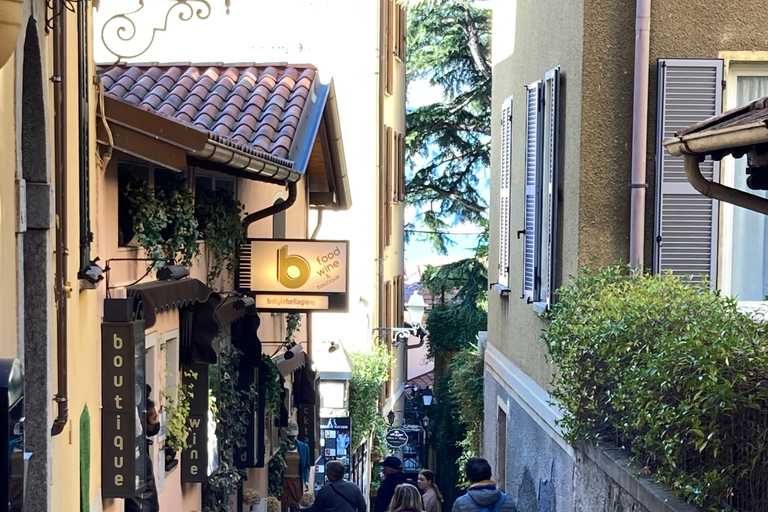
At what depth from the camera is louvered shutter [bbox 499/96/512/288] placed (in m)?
12.5

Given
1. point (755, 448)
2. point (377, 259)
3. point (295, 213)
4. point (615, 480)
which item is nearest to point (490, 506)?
point (615, 480)

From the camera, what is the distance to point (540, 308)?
9.55 m

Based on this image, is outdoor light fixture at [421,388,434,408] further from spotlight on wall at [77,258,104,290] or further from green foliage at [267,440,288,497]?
spotlight on wall at [77,258,104,290]

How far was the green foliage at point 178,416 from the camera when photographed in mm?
8742

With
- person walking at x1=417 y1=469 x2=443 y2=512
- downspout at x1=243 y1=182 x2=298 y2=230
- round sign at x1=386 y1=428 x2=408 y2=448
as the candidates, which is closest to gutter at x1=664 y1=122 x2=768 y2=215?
downspout at x1=243 y1=182 x2=298 y2=230

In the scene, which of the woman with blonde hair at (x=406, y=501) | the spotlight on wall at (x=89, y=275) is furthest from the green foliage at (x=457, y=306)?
the spotlight on wall at (x=89, y=275)

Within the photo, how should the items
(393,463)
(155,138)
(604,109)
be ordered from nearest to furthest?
(155,138) < (604,109) < (393,463)

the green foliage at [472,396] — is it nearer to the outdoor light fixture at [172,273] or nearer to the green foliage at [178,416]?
the green foliage at [178,416]

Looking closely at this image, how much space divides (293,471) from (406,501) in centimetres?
536

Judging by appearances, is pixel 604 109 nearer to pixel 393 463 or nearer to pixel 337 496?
pixel 337 496

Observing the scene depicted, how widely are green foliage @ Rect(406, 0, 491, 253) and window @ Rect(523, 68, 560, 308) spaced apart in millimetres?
11428

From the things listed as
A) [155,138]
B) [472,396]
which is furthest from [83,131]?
[472,396]

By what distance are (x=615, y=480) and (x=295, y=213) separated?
9384 millimetres

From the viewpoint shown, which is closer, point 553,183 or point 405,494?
point 553,183
